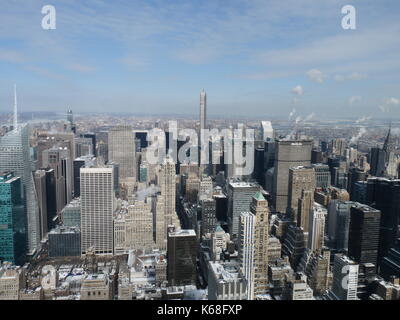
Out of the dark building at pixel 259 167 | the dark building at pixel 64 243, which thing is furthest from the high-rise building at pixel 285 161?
the dark building at pixel 64 243

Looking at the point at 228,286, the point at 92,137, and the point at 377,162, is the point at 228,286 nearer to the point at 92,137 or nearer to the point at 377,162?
the point at 377,162

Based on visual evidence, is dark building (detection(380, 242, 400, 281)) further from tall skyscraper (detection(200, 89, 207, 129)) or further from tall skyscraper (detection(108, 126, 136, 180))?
tall skyscraper (detection(108, 126, 136, 180))

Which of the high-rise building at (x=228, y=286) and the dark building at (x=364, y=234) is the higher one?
the high-rise building at (x=228, y=286)

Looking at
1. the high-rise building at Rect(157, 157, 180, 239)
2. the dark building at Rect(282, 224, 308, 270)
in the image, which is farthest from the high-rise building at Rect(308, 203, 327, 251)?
the high-rise building at Rect(157, 157, 180, 239)

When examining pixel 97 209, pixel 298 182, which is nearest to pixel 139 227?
pixel 97 209

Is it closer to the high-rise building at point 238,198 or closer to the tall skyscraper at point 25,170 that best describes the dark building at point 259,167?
the high-rise building at point 238,198
